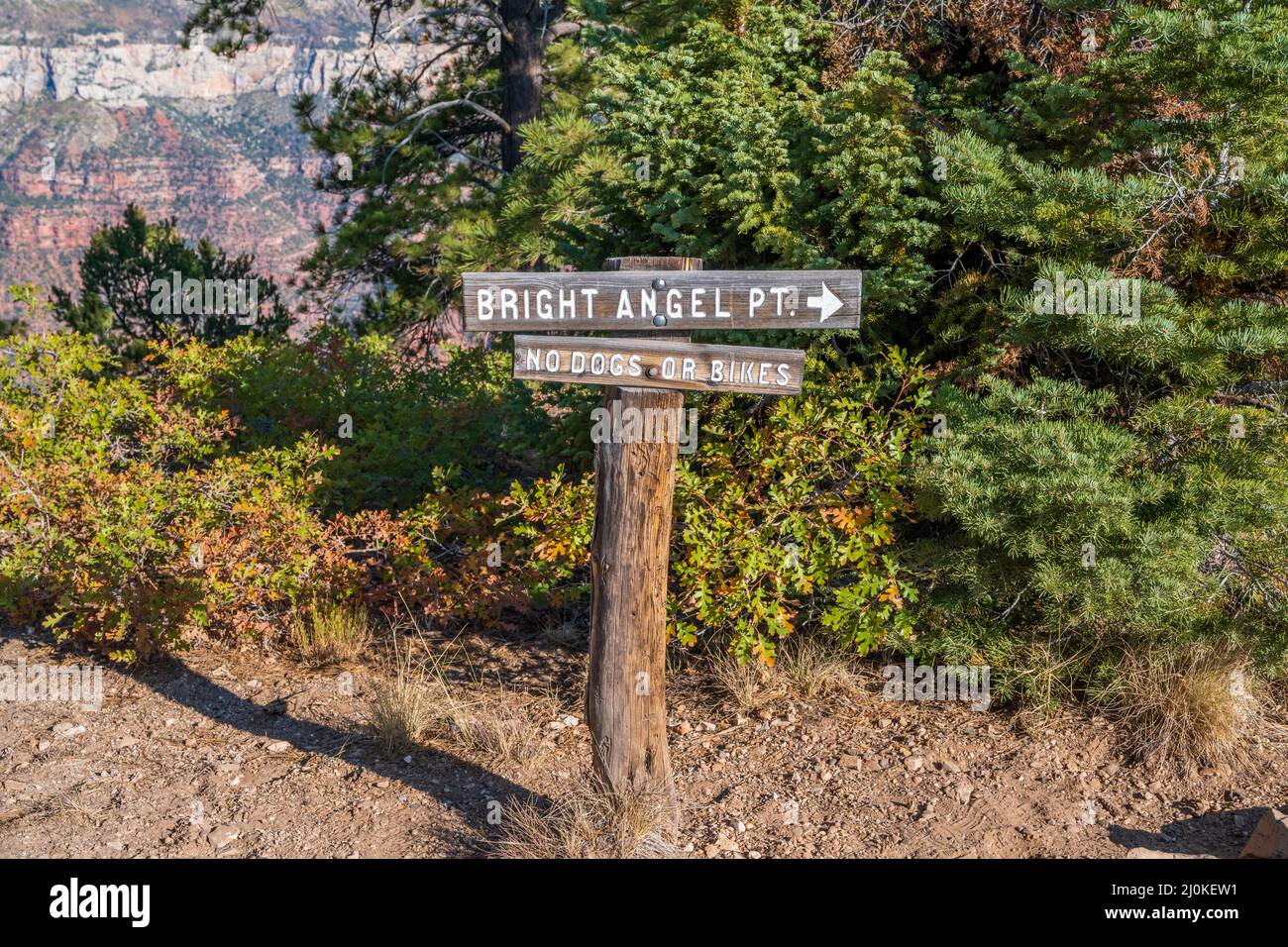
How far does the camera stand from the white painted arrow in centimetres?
358

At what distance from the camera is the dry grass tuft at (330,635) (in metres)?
5.69

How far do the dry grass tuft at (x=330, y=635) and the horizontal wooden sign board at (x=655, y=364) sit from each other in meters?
2.61

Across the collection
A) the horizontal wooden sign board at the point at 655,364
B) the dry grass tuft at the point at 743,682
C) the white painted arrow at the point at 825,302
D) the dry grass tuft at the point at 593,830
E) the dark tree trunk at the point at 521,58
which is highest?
the dark tree trunk at the point at 521,58

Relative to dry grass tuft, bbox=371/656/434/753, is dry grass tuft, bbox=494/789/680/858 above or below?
below

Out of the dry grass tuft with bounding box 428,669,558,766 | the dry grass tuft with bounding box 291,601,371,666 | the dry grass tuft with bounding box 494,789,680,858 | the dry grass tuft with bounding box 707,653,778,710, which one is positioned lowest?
the dry grass tuft with bounding box 494,789,680,858

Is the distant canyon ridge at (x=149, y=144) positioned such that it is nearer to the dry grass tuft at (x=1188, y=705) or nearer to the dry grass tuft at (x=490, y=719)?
the dry grass tuft at (x=490, y=719)

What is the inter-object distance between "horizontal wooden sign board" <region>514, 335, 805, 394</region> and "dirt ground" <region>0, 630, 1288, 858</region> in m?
1.75

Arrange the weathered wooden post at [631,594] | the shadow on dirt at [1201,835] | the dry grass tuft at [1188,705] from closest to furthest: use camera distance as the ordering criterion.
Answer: the weathered wooden post at [631,594] → the shadow on dirt at [1201,835] → the dry grass tuft at [1188,705]

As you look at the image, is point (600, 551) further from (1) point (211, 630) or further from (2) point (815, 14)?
(2) point (815, 14)

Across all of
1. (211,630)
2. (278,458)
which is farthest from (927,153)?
(211,630)

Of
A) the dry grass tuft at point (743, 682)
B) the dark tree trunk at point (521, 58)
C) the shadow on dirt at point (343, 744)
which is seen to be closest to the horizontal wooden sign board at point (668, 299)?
the shadow on dirt at point (343, 744)

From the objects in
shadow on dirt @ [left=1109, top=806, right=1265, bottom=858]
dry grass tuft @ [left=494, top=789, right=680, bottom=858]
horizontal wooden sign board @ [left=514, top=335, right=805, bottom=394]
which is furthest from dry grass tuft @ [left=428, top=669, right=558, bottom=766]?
shadow on dirt @ [left=1109, top=806, right=1265, bottom=858]

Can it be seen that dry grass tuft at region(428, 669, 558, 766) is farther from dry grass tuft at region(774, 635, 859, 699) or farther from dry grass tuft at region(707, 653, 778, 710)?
dry grass tuft at region(774, 635, 859, 699)

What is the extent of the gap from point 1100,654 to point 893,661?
0.95m
